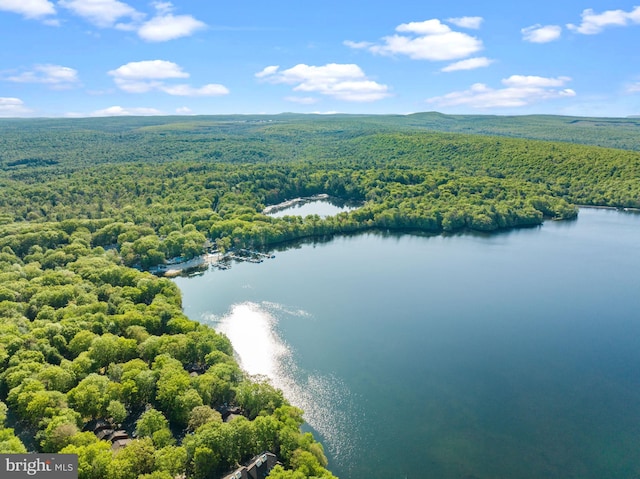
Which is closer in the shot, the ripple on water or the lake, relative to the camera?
the lake

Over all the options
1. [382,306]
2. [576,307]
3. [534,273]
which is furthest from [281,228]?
[576,307]

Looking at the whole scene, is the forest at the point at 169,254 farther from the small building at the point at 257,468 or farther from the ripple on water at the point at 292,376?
the ripple on water at the point at 292,376

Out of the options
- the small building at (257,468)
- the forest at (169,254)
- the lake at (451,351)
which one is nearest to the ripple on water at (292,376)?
the lake at (451,351)

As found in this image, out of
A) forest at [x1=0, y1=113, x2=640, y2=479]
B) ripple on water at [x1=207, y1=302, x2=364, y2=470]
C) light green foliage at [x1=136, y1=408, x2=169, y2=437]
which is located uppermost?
forest at [x1=0, y1=113, x2=640, y2=479]

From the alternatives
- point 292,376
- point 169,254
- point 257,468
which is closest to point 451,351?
point 292,376

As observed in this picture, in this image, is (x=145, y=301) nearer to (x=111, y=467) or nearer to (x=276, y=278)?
(x=276, y=278)

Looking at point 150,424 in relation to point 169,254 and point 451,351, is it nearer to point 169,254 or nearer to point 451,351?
point 451,351

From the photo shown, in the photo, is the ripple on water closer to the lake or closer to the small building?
the lake

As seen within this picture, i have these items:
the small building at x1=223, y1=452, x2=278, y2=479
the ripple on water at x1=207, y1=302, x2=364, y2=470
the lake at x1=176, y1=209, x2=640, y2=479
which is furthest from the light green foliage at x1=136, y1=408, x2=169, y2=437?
the lake at x1=176, y1=209, x2=640, y2=479
